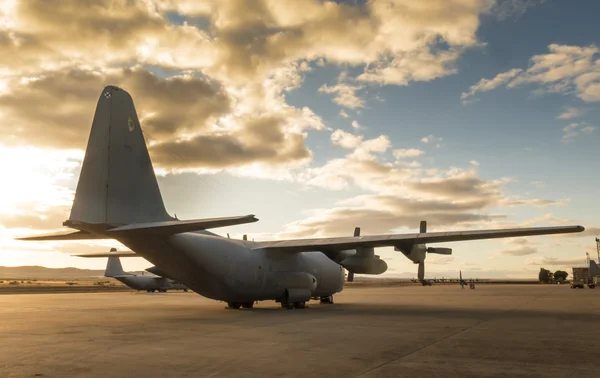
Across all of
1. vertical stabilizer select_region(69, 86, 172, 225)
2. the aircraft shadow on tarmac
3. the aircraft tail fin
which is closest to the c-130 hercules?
vertical stabilizer select_region(69, 86, 172, 225)

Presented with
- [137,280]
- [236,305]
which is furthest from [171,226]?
[137,280]

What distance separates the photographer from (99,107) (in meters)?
16.3

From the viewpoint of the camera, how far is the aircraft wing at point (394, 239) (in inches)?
798

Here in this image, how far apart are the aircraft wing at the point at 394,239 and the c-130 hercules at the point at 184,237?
4 cm

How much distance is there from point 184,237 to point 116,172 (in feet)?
12.5

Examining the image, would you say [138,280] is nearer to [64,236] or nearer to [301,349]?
[64,236]

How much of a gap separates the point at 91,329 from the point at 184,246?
502 centimetres

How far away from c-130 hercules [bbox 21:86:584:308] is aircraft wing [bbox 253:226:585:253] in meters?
0.04

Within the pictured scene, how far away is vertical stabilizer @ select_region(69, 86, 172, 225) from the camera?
51.3 ft

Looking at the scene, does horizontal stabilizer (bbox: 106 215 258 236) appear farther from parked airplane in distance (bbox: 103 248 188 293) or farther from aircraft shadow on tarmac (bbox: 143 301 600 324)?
parked airplane in distance (bbox: 103 248 188 293)

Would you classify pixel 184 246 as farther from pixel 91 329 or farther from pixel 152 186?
pixel 91 329

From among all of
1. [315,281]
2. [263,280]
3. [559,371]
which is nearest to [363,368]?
[559,371]

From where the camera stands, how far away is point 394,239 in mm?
21406

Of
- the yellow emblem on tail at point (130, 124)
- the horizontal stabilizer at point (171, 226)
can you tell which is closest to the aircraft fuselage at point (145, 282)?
the horizontal stabilizer at point (171, 226)
